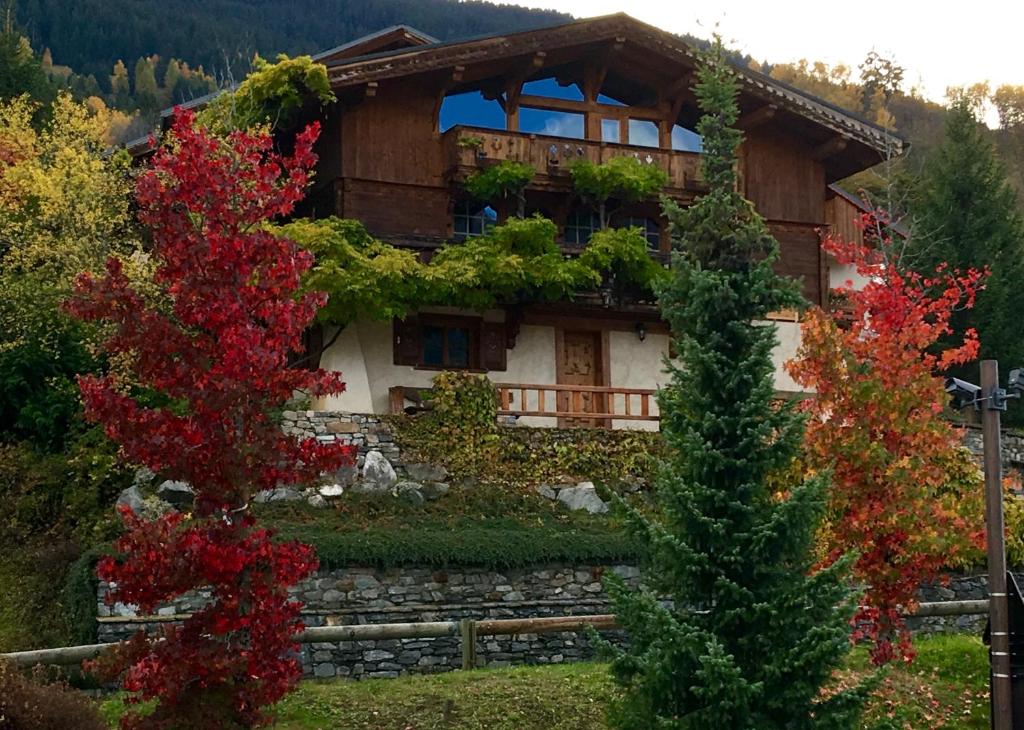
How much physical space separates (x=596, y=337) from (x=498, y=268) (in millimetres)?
4189

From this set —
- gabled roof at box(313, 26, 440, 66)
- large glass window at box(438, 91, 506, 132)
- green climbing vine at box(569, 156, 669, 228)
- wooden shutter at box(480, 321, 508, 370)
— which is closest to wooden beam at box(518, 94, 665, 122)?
large glass window at box(438, 91, 506, 132)

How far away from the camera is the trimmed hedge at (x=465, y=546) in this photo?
1980 centimetres

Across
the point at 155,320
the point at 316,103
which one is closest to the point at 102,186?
the point at 316,103

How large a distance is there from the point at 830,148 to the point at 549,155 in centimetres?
713

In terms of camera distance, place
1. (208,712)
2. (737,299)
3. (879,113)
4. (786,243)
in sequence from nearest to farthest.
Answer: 1. (208,712)
2. (737,299)
3. (786,243)
4. (879,113)

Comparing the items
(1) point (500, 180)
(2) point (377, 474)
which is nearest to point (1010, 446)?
(1) point (500, 180)

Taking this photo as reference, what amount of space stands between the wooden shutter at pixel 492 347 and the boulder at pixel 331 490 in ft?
21.5

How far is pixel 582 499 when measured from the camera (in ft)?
74.8

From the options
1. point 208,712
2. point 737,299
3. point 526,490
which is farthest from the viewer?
point 526,490

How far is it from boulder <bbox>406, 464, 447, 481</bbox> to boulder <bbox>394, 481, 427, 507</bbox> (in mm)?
215

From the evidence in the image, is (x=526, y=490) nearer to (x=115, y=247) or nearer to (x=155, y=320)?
(x=115, y=247)

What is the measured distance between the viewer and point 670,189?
28.8 meters

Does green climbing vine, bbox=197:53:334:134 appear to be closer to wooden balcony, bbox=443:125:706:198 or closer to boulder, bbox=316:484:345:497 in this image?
wooden balcony, bbox=443:125:706:198

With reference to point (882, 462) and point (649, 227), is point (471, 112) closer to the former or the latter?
point (649, 227)
